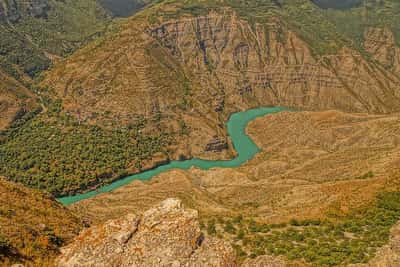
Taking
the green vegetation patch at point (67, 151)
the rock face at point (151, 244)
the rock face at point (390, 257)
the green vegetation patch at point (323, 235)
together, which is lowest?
the green vegetation patch at point (67, 151)

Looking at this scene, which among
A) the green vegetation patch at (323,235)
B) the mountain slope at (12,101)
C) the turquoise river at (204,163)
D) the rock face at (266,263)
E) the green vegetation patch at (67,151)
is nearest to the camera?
the rock face at (266,263)

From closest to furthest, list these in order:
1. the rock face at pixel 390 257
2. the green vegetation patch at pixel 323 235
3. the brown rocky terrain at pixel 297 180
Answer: the rock face at pixel 390 257, the green vegetation patch at pixel 323 235, the brown rocky terrain at pixel 297 180

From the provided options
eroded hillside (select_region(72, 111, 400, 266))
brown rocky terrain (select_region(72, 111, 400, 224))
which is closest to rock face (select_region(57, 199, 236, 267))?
eroded hillside (select_region(72, 111, 400, 266))

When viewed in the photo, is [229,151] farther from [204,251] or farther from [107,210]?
[204,251]

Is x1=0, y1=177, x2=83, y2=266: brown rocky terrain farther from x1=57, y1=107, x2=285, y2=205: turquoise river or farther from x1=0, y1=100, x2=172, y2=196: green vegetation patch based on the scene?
x1=0, y1=100, x2=172, y2=196: green vegetation patch

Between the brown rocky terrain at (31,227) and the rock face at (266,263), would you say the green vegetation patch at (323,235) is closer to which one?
the rock face at (266,263)

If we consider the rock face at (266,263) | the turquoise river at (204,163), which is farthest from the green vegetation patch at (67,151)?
the rock face at (266,263)

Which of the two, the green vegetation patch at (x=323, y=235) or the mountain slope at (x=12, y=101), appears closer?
the green vegetation patch at (x=323, y=235)
